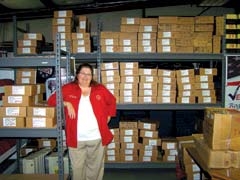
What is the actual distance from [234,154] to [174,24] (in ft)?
7.19

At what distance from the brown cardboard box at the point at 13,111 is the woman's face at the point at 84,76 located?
566mm

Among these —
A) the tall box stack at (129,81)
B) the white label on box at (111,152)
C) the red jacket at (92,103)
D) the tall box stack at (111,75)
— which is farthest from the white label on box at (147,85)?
the red jacket at (92,103)

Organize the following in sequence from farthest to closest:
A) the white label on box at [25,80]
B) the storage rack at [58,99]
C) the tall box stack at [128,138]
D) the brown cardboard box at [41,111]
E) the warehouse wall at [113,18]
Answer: the warehouse wall at [113,18]
the tall box stack at [128,138]
the white label on box at [25,80]
the brown cardboard box at [41,111]
the storage rack at [58,99]

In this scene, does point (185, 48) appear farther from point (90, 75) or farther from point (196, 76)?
point (90, 75)

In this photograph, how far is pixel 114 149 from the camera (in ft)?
14.5

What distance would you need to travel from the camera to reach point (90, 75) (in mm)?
2920

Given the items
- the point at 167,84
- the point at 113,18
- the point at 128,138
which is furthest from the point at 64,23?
the point at 113,18

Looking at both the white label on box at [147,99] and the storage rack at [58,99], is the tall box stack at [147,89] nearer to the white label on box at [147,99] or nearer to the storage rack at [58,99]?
the white label on box at [147,99]

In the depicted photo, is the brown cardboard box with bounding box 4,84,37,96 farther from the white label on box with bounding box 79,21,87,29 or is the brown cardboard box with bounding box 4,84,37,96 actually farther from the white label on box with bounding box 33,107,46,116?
the white label on box with bounding box 79,21,87,29

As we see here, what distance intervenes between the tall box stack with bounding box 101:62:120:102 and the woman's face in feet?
4.32

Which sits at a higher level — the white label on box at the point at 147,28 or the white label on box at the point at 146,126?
Result: the white label on box at the point at 147,28

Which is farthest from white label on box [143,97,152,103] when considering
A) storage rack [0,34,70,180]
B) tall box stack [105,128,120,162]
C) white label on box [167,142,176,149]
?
storage rack [0,34,70,180]

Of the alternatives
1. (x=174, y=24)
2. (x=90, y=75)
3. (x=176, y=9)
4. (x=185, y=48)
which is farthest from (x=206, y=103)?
(x=176, y=9)

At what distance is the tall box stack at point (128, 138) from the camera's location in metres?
4.41
